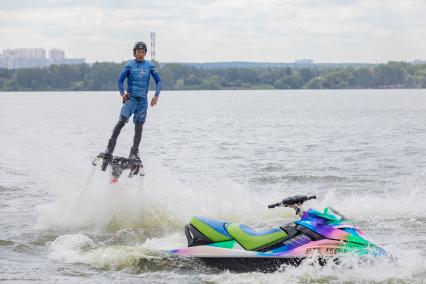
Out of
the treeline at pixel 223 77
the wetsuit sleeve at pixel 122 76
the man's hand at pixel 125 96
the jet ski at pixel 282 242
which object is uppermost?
the wetsuit sleeve at pixel 122 76

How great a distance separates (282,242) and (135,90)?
5.21m

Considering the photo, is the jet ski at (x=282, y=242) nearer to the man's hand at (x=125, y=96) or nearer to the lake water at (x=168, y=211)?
the lake water at (x=168, y=211)

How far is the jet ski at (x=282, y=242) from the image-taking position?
30.3 ft

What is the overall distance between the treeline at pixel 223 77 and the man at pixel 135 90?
131733mm

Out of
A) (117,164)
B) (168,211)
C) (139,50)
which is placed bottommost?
(168,211)

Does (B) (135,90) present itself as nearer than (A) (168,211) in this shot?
Yes

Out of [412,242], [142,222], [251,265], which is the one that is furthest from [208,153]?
[251,265]

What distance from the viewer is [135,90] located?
1375 cm

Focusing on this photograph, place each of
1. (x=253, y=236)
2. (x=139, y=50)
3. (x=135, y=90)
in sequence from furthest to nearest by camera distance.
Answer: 1. (x=135, y=90)
2. (x=139, y=50)
3. (x=253, y=236)

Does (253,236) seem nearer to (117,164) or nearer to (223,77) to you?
(117,164)

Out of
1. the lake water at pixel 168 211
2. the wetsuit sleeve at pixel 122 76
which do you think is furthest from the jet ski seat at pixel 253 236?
the wetsuit sleeve at pixel 122 76

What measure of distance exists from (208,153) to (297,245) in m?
21.5

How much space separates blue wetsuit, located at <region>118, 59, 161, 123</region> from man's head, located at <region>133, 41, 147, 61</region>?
0.33 feet

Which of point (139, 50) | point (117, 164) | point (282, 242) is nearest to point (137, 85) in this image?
point (139, 50)
